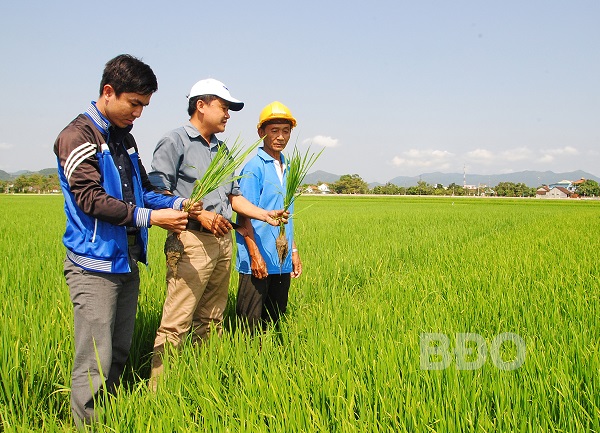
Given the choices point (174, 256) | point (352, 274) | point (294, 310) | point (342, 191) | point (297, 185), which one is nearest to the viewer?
point (174, 256)

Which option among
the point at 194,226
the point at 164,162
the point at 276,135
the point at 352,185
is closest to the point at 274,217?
the point at 194,226

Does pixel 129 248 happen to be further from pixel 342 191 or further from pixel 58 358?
pixel 342 191

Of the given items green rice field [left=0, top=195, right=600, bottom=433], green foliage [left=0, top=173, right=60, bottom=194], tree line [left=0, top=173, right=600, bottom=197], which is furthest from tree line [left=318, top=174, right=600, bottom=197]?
green rice field [left=0, top=195, right=600, bottom=433]

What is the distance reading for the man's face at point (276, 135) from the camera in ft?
8.16

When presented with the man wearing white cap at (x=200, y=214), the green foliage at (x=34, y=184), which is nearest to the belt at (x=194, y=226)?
the man wearing white cap at (x=200, y=214)

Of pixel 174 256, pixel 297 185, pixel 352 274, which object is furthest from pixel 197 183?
pixel 352 274

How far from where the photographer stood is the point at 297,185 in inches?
98.7

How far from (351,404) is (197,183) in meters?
1.27

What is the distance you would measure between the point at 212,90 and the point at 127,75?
562 millimetres

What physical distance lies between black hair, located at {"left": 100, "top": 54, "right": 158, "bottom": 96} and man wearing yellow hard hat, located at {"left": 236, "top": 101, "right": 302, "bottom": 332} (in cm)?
82

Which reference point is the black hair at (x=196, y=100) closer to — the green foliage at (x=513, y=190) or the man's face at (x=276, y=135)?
the man's face at (x=276, y=135)

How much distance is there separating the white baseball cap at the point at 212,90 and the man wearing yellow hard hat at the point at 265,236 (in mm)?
318

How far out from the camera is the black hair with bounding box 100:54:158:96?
5.39 feet

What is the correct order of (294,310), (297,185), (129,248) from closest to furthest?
1. (129,248)
2. (297,185)
3. (294,310)
